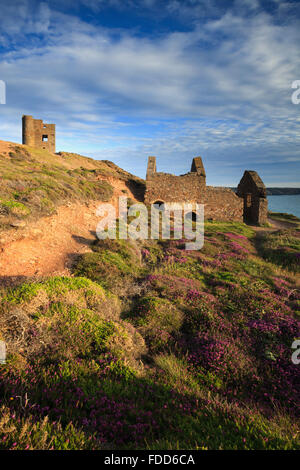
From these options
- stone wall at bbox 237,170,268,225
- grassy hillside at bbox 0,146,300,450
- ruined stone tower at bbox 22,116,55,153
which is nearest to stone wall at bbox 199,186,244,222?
stone wall at bbox 237,170,268,225

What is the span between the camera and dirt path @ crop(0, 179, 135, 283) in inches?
296

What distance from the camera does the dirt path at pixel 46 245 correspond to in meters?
7.51

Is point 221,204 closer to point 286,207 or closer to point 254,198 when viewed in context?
point 254,198

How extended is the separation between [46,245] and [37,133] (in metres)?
45.7

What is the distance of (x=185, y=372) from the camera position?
431 cm

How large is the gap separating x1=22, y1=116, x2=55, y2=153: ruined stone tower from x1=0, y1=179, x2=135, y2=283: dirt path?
39.5m

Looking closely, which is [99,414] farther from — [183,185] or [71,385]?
[183,185]

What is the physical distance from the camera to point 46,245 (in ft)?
31.1

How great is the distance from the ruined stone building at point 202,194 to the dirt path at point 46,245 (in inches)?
560

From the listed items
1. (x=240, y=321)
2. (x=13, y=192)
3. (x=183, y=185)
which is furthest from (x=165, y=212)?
(x=240, y=321)

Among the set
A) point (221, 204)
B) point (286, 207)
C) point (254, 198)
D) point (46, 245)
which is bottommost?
point (46, 245)

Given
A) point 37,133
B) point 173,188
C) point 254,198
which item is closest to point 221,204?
point 254,198

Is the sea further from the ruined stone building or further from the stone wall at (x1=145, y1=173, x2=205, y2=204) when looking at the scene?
the stone wall at (x1=145, y1=173, x2=205, y2=204)

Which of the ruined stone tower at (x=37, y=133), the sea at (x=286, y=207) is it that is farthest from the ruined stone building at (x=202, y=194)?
the ruined stone tower at (x=37, y=133)
